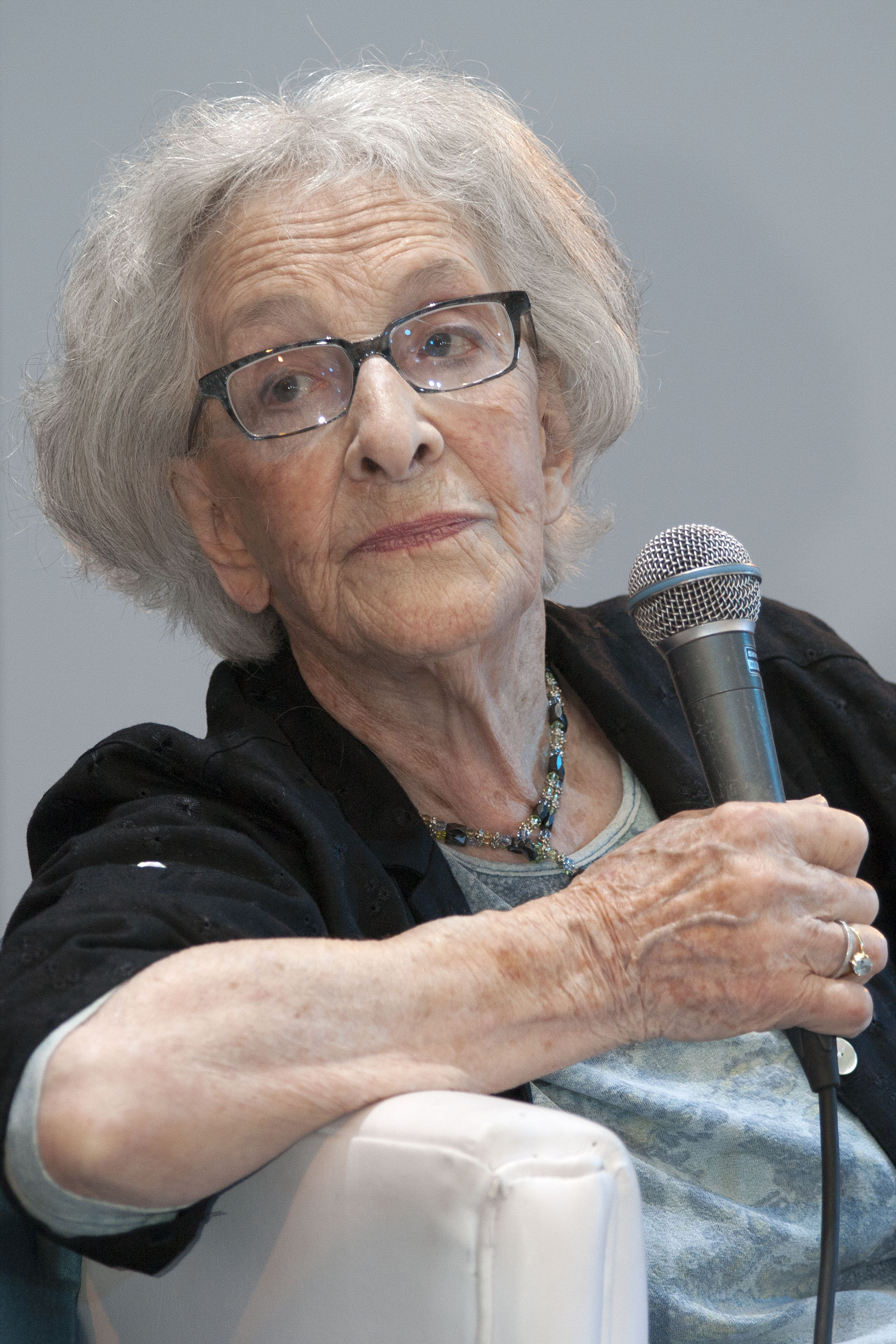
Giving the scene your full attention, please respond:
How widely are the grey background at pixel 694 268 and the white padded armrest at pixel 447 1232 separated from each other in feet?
4.45

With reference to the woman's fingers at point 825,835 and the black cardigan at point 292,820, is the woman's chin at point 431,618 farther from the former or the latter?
the woman's fingers at point 825,835

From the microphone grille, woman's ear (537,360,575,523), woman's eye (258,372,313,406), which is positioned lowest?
the microphone grille

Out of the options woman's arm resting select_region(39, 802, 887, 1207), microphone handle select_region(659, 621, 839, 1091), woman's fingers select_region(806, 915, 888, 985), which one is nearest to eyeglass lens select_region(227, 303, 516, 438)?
microphone handle select_region(659, 621, 839, 1091)

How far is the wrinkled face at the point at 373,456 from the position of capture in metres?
1.30

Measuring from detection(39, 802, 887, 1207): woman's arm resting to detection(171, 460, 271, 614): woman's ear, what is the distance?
620mm

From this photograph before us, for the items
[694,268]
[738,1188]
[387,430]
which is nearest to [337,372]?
[387,430]

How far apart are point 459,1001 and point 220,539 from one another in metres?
0.78

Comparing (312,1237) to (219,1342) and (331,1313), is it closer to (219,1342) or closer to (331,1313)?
(331,1313)

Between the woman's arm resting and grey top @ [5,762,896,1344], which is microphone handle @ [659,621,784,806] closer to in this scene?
the woman's arm resting

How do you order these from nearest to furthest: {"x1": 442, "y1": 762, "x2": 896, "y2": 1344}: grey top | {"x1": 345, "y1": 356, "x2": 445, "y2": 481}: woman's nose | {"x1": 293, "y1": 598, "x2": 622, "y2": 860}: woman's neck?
{"x1": 442, "y1": 762, "x2": 896, "y2": 1344}: grey top < {"x1": 345, "y1": 356, "x2": 445, "y2": 481}: woman's nose < {"x1": 293, "y1": 598, "x2": 622, "y2": 860}: woman's neck

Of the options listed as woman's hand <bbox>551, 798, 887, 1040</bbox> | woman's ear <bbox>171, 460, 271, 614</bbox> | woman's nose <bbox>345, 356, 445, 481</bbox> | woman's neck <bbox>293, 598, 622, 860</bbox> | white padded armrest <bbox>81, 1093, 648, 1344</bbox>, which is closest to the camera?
white padded armrest <bbox>81, 1093, 648, 1344</bbox>

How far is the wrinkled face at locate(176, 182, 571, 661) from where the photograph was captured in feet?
4.26

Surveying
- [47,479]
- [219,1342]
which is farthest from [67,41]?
[219,1342]

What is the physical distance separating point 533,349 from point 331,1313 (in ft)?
3.54
